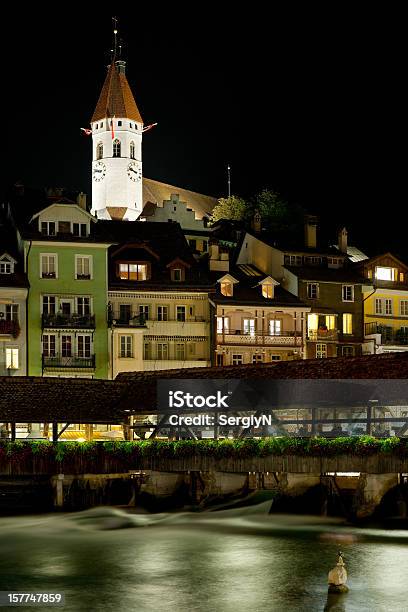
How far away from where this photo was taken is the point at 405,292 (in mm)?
92375

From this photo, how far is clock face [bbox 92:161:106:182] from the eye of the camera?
148625 mm

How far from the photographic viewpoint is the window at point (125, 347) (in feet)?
262

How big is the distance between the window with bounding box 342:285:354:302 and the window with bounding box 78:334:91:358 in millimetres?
21384

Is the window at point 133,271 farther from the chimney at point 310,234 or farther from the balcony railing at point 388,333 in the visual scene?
the balcony railing at point 388,333

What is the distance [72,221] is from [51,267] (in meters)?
3.60

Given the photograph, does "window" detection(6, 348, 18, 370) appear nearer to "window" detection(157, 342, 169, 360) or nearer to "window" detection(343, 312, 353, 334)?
"window" detection(157, 342, 169, 360)

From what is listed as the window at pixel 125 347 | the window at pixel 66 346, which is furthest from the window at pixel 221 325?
the window at pixel 66 346

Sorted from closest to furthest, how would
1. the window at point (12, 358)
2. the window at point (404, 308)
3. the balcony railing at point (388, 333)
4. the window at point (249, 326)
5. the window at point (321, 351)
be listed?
1. the window at point (12, 358)
2. the window at point (249, 326)
3. the window at point (321, 351)
4. the balcony railing at point (388, 333)
5. the window at point (404, 308)

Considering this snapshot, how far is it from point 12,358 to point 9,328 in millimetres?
2040

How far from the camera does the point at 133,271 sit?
274 ft

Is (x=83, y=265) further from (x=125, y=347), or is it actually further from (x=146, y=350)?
(x=146, y=350)

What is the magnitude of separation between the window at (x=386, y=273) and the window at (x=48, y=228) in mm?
26361

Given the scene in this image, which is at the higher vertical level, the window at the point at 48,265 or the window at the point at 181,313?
the window at the point at 48,265

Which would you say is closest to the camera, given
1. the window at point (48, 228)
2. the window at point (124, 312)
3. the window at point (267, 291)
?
the window at point (48, 228)
